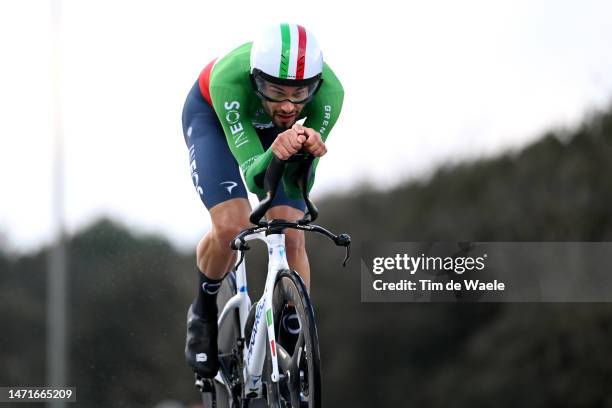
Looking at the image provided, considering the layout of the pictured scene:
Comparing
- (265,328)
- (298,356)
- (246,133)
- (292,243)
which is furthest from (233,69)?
(298,356)

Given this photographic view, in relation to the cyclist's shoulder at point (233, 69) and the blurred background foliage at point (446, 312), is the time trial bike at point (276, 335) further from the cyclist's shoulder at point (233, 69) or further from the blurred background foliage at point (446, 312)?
the blurred background foliage at point (446, 312)

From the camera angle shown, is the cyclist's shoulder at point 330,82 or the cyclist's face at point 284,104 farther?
the cyclist's shoulder at point 330,82

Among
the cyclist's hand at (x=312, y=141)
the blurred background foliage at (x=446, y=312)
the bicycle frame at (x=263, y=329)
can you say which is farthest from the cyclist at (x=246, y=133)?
the blurred background foliage at (x=446, y=312)

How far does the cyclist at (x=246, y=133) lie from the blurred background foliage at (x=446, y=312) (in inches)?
471

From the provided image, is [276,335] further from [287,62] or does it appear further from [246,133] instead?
[287,62]

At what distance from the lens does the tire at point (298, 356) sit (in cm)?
528

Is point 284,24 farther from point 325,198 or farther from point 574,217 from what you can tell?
point 325,198

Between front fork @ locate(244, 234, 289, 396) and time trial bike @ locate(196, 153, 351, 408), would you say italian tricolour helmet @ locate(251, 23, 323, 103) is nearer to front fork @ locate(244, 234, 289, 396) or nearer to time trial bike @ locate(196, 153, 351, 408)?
time trial bike @ locate(196, 153, 351, 408)

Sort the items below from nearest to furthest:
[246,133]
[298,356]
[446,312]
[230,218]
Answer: [298,356] → [246,133] → [230,218] → [446,312]

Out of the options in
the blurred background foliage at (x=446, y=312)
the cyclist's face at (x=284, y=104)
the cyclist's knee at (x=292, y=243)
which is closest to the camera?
the cyclist's face at (x=284, y=104)

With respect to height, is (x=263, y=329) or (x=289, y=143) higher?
(x=289, y=143)

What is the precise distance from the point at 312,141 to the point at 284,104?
614 millimetres

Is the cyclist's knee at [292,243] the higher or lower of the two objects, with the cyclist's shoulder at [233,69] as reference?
lower

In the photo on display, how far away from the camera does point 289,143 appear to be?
17.1 ft
